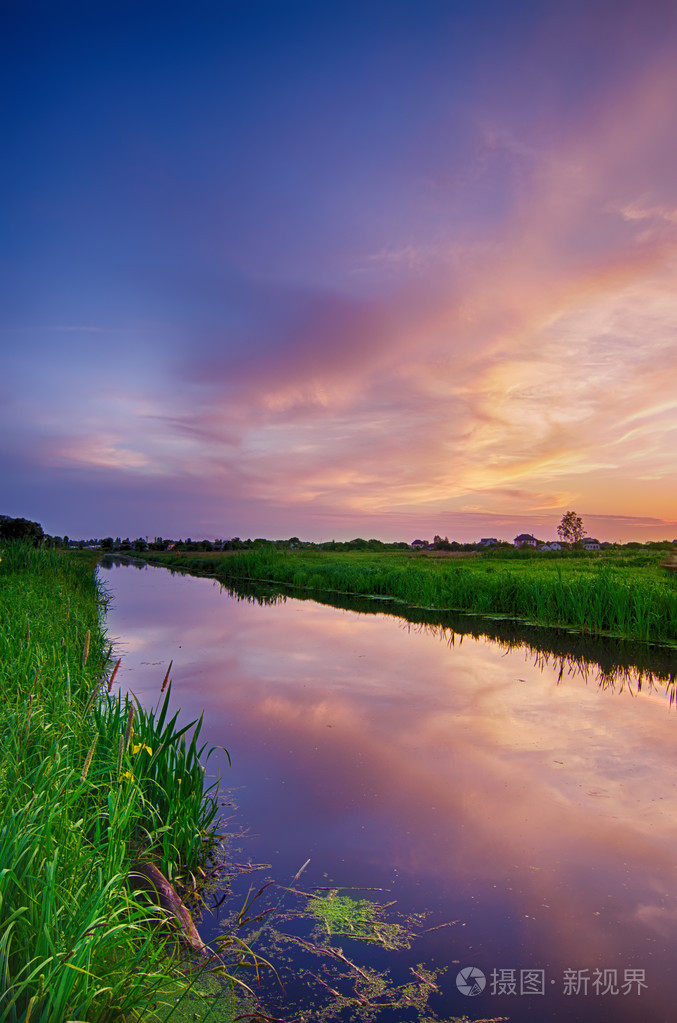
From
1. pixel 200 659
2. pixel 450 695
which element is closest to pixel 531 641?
pixel 450 695

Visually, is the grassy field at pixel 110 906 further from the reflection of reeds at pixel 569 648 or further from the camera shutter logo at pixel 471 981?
the reflection of reeds at pixel 569 648

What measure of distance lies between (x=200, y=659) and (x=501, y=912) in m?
8.46

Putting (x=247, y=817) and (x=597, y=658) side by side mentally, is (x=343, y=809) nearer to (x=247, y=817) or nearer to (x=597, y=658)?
(x=247, y=817)

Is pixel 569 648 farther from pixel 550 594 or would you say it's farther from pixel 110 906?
pixel 110 906

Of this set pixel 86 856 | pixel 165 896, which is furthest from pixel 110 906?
pixel 165 896

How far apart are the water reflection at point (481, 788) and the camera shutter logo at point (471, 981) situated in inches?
1.9

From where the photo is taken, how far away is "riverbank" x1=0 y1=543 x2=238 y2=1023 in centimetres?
191

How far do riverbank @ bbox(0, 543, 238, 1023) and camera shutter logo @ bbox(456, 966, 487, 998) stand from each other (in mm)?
1292

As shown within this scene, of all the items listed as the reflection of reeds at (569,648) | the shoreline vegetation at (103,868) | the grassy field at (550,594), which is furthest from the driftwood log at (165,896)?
the grassy field at (550,594)

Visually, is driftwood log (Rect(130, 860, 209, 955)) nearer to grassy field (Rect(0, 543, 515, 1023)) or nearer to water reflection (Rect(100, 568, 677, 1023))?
grassy field (Rect(0, 543, 515, 1023))

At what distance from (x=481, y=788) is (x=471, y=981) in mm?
2331

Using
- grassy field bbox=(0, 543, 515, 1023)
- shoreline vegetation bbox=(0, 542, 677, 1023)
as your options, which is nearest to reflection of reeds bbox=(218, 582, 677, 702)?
shoreline vegetation bbox=(0, 542, 677, 1023)

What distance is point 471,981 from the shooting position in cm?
279

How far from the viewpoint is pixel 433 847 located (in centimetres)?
403
